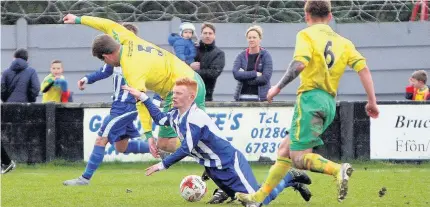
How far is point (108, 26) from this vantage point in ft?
40.9

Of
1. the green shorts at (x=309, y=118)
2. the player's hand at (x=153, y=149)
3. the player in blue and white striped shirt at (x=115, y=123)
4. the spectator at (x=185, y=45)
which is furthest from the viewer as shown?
the spectator at (x=185, y=45)

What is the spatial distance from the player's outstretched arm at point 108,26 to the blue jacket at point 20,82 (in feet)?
15.8

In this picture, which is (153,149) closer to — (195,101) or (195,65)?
(195,101)

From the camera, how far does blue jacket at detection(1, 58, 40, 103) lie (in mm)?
17203

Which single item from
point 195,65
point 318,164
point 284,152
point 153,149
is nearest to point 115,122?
point 153,149

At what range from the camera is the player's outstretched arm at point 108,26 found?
1214 centimetres

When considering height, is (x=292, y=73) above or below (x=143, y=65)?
below

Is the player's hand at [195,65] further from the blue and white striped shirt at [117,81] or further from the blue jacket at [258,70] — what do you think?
the blue and white striped shirt at [117,81]

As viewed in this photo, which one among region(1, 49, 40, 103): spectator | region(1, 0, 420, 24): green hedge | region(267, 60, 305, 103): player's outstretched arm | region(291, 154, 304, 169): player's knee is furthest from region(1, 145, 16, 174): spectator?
region(267, 60, 305, 103): player's outstretched arm

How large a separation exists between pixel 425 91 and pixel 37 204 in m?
8.44

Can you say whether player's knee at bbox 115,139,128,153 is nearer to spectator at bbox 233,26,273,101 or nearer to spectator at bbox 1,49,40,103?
spectator at bbox 233,26,273,101

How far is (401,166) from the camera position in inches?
629

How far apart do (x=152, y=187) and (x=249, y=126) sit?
→ 4.14 m

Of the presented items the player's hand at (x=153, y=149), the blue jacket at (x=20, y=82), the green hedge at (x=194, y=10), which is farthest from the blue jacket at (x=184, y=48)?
the player's hand at (x=153, y=149)
